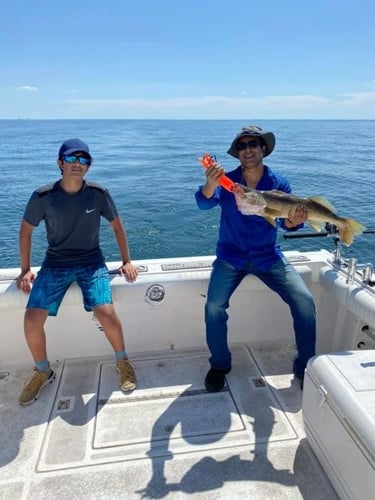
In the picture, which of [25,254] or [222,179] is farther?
[25,254]

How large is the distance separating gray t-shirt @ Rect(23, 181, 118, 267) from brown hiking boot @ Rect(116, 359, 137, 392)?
0.82 metres

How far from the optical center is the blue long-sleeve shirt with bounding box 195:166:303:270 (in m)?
2.80

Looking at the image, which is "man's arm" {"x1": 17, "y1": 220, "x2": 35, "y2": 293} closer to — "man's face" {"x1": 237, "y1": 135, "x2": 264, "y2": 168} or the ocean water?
"man's face" {"x1": 237, "y1": 135, "x2": 264, "y2": 168}

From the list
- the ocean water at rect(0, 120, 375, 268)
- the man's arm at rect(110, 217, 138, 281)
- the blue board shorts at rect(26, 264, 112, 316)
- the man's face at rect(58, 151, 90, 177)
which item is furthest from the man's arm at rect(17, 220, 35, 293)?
the ocean water at rect(0, 120, 375, 268)

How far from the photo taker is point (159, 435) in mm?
2402

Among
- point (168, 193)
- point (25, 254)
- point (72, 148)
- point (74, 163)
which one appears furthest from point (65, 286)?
point (168, 193)

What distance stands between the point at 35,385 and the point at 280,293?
6.28 feet

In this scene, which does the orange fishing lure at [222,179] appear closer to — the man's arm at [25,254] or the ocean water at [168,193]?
the man's arm at [25,254]

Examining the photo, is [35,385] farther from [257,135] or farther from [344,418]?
[257,135]

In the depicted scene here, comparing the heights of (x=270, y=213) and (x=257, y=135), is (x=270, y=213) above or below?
below

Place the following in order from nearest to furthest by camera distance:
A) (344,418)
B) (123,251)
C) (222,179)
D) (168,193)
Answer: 1. (344,418)
2. (222,179)
3. (123,251)
4. (168,193)

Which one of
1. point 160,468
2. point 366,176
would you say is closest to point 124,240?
point 160,468

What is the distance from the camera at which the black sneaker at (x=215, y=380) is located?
2.82 metres

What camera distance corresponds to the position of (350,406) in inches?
63.6
